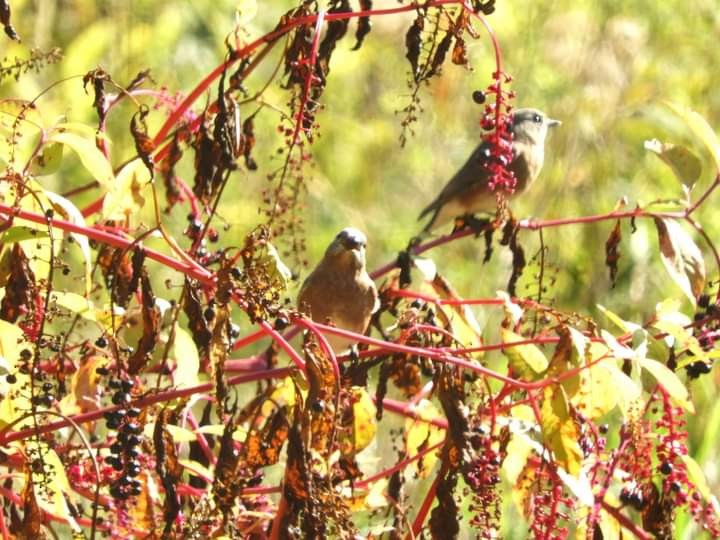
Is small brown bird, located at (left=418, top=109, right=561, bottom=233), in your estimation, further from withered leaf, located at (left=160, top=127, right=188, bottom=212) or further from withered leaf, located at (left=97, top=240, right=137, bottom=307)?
withered leaf, located at (left=97, top=240, right=137, bottom=307)

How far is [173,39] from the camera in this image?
4.89 meters

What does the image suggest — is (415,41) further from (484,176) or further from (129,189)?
(484,176)

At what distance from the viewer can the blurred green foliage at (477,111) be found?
4344 millimetres

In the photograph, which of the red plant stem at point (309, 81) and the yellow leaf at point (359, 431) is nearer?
the red plant stem at point (309, 81)

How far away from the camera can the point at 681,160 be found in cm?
199

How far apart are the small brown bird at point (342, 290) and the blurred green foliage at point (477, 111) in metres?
1.11

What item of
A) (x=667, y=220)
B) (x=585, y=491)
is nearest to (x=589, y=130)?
(x=667, y=220)

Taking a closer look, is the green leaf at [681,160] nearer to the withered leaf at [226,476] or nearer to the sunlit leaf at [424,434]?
the sunlit leaf at [424,434]

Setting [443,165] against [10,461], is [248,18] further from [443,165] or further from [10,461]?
[443,165]

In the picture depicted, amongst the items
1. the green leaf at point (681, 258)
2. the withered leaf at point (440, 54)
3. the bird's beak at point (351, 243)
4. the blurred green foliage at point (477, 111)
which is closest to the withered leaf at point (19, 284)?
the withered leaf at point (440, 54)

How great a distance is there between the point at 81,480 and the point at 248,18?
73 cm

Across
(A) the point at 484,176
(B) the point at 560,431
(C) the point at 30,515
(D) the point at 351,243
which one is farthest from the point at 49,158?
(A) the point at 484,176

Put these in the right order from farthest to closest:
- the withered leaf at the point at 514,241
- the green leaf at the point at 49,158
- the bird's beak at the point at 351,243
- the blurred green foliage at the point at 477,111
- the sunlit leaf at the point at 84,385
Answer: the blurred green foliage at the point at 477,111
the bird's beak at the point at 351,243
the withered leaf at the point at 514,241
the sunlit leaf at the point at 84,385
the green leaf at the point at 49,158

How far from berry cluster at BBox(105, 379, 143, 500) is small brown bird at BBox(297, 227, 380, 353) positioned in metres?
1.06
